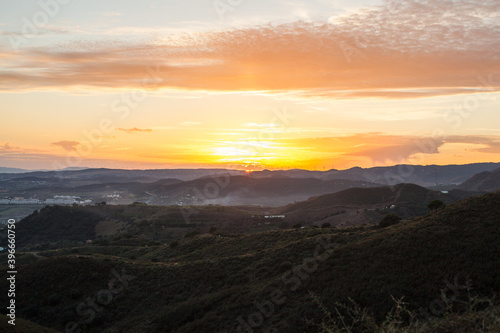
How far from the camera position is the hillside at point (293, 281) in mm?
24281

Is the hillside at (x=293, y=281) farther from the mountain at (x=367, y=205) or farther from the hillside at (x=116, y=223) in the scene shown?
the mountain at (x=367, y=205)

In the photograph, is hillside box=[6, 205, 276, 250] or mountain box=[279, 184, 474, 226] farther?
hillside box=[6, 205, 276, 250]

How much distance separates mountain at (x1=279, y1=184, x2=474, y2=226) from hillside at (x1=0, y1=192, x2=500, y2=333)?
208 feet

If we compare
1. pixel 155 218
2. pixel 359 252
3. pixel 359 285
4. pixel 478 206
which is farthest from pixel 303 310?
pixel 155 218

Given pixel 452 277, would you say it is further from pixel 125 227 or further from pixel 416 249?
pixel 125 227

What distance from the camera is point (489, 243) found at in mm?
28219

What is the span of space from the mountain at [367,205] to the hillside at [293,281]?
A: 208 feet

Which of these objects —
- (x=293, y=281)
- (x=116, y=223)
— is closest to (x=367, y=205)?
(x=116, y=223)

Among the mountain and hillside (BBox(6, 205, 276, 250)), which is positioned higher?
the mountain

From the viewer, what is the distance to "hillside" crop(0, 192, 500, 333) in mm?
24281

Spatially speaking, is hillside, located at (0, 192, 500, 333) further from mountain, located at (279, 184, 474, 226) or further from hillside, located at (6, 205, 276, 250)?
mountain, located at (279, 184, 474, 226)

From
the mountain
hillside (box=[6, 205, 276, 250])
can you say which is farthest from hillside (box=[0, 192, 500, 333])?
the mountain

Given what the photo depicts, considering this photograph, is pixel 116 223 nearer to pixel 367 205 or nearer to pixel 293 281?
pixel 367 205

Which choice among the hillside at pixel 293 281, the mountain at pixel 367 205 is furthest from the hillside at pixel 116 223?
the hillside at pixel 293 281
